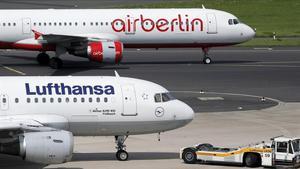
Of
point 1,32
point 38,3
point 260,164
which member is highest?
point 38,3

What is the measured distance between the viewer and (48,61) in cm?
7594

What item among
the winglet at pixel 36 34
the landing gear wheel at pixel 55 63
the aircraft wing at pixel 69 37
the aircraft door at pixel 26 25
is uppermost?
the aircraft door at pixel 26 25

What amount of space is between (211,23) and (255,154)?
36.7 metres

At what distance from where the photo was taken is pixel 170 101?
40656 millimetres

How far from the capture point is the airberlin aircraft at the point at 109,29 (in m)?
73.8

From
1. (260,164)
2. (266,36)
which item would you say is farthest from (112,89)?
(266,36)

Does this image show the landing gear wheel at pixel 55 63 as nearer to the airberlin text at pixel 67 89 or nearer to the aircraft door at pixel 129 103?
the airberlin text at pixel 67 89

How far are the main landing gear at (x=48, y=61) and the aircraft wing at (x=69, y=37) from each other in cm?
152

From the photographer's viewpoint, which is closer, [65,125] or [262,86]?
[65,125]

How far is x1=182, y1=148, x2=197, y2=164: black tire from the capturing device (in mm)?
40625

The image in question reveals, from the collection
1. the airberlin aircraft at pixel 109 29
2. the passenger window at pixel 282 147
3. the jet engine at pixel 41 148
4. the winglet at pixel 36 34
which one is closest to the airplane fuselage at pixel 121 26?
the airberlin aircraft at pixel 109 29

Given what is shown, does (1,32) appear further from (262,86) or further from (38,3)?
(38,3)

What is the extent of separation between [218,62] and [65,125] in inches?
1659

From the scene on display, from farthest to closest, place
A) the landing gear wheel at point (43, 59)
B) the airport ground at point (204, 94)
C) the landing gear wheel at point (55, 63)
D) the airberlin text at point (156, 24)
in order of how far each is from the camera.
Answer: the landing gear wheel at point (43, 59)
the airberlin text at point (156, 24)
the landing gear wheel at point (55, 63)
the airport ground at point (204, 94)
